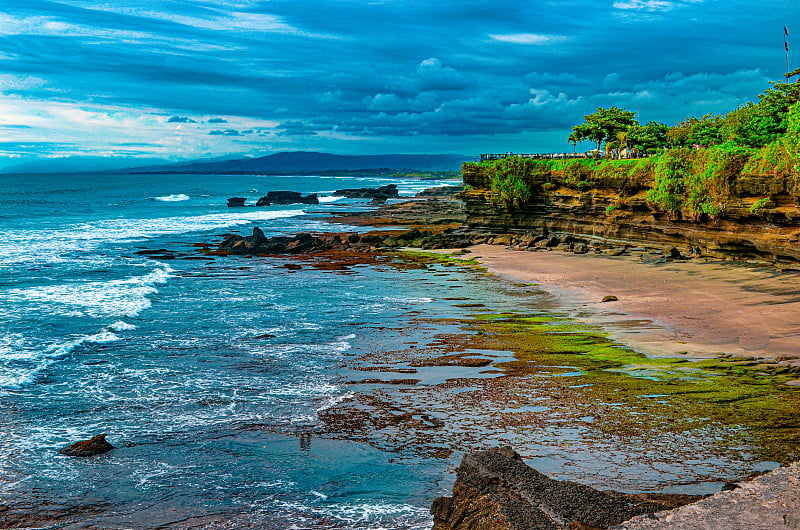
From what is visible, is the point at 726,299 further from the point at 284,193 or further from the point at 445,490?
the point at 284,193

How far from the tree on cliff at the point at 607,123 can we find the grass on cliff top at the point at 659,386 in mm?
54713

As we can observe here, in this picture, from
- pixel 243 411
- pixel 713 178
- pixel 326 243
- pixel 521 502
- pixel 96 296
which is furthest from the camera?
pixel 326 243

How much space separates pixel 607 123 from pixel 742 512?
66.8m

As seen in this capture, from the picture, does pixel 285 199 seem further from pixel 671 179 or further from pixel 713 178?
pixel 713 178

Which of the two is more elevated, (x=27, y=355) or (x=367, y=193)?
(x=367, y=193)

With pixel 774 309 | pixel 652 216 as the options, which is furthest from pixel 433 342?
pixel 652 216

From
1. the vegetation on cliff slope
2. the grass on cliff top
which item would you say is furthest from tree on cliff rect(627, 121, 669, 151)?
the grass on cliff top

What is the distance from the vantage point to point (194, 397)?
14375 mm

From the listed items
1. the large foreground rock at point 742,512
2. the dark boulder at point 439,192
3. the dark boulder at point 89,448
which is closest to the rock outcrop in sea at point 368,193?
the dark boulder at point 439,192

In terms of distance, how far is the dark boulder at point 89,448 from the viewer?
11.3 meters

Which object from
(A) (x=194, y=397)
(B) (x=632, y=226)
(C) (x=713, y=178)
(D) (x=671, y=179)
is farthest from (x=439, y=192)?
(A) (x=194, y=397)

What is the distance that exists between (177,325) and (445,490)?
1522 centimetres

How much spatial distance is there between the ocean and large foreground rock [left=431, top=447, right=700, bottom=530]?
1176mm

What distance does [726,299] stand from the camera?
915 inches
